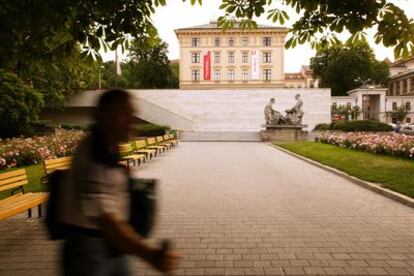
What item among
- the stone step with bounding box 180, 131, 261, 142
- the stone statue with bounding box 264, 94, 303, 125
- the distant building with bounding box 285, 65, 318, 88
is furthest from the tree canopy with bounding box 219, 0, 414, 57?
the distant building with bounding box 285, 65, 318, 88

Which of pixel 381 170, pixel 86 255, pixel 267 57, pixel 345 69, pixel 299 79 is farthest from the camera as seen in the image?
pixel 299 79

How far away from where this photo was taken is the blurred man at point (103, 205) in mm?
2387

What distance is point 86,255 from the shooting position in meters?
2.54

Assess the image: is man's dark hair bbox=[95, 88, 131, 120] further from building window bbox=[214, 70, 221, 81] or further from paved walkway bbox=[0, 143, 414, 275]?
building window bbox=[214, 70, 221, 81]

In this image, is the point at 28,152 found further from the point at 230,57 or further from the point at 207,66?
the point at 230,57

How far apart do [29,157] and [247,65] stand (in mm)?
75671

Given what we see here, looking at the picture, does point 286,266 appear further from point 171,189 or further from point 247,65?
point 247,65

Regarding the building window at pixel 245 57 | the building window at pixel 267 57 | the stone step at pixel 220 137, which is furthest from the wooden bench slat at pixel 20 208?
the building window at pixel 245 57

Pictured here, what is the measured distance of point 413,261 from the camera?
17.8ft

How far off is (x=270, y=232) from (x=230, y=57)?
279 feet

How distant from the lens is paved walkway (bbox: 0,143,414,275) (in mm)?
5254

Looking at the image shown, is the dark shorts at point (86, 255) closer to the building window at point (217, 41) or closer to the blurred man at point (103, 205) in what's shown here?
the blurred man at point (103, 205)

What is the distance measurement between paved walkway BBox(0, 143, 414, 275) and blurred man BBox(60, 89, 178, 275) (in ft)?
8.36

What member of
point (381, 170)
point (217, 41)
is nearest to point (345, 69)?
point (217, 41)
